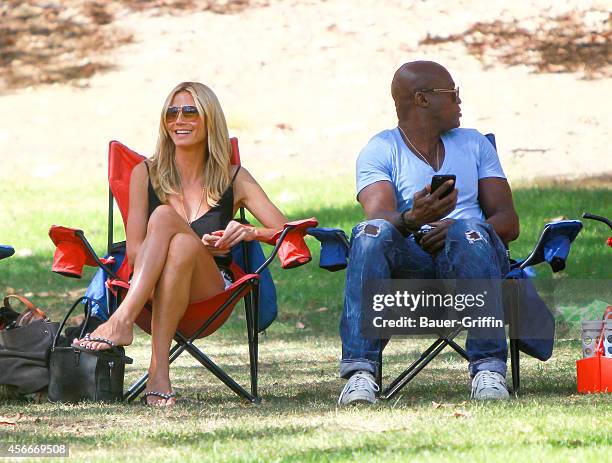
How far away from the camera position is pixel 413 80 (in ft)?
15.3

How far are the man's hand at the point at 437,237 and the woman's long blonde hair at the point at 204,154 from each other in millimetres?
789

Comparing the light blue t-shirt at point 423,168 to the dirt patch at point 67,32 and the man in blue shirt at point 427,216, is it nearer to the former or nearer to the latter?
the man in blue shirt at point 427,216

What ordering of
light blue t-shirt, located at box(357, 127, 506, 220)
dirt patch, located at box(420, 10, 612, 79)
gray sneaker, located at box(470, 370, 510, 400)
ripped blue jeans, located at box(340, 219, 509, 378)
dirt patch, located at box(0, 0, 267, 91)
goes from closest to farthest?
gray sneaker, located at box(470, 370, 510, 400) → ripped blue jeans, located at box(340, 219, 509, 378) → light blue t-shirt, located at box(357, 127, 506, 220) → dirt patch, located at box(420, 10, 612, 79) → dirt patch, located at box(0, 0, 267, 91)

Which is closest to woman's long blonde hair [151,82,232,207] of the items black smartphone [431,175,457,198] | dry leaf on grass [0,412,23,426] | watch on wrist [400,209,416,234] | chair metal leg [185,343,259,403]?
chair metal leg [185,343,259,403]

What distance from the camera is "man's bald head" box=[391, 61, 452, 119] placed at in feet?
15.2

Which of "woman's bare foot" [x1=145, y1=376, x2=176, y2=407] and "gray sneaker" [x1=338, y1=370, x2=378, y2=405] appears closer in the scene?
"gray sneaker" [x1=338, y1=370, x2=378, y2=405]

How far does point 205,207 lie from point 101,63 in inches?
361

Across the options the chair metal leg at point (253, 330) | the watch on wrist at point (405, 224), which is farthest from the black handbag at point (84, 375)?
the watch on wrist at point (405, 224)

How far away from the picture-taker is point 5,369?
14.4 feet

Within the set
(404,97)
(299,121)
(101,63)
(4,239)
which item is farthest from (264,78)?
(404,97)

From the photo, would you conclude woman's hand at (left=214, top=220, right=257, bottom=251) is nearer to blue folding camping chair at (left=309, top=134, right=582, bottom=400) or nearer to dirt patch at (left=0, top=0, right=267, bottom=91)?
blue folding camping chair at (left=309, top=134, right=582, bottom=400)

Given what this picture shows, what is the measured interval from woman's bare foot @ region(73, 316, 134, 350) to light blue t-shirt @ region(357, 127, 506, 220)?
94 cm

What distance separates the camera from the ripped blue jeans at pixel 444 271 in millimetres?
4176

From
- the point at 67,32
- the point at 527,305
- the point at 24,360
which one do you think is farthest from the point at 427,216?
the point at 67,32
